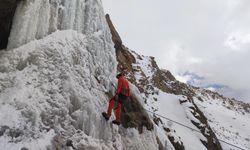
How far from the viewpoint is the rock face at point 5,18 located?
10992 mm

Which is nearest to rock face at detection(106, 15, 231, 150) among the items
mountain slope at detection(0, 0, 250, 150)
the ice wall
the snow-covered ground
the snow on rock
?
the snow-covered ground

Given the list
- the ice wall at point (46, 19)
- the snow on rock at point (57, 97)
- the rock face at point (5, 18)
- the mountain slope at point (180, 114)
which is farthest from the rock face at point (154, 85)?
the rock face at point (5, 18)

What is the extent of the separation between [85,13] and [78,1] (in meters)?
0.53

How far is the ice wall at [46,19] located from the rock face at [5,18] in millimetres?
310

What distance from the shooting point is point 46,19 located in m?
11.0

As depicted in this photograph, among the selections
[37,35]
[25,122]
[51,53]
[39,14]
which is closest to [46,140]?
[25,122]

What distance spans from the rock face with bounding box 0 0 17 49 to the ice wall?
31cm

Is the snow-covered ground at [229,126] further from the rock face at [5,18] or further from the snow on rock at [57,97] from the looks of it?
the rock face at [5,18]

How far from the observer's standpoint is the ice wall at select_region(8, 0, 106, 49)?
10.5 meters

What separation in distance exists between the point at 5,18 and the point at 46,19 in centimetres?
151

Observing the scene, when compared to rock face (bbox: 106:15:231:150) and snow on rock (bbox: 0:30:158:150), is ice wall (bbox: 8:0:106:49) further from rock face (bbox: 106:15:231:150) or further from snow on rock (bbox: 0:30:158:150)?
rock face (bbox: 106:15:231:150)

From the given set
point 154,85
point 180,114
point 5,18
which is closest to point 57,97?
point 5,18

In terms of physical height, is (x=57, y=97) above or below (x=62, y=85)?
below

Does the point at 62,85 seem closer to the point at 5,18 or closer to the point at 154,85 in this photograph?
the point at 5,18
